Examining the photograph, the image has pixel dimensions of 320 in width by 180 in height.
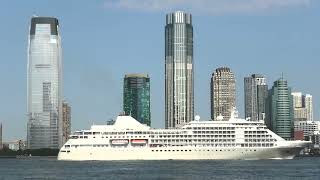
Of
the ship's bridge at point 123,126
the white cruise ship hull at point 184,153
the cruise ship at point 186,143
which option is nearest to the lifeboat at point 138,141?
the cruise ship at point 186,143

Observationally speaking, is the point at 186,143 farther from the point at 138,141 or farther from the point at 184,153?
the point at 138,141

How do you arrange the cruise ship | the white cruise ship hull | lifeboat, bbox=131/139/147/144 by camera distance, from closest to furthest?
the white cruise ship hull < the cruise ship < lifeboat, bbox=131/139/147/144

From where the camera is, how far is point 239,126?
7613 inches

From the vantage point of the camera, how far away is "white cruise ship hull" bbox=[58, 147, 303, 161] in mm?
188750

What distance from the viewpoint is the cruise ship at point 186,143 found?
621 ft

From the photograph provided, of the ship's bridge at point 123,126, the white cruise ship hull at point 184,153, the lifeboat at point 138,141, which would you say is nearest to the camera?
the white cruise ship hull at point 184,153

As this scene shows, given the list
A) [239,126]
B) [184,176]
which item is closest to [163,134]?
[239,126]

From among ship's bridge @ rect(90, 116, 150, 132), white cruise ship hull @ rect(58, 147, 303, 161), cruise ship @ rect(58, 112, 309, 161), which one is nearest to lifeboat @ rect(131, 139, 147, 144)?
cruise ship @ rect(58, 112, 309, 161)

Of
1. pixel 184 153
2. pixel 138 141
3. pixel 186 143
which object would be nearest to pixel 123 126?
pixel 138 141

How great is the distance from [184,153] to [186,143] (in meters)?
2.97

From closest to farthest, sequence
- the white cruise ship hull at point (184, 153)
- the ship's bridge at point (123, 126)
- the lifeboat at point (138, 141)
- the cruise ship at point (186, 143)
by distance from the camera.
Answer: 1. the white cruise ship hull at point (184, 153)
2. the cruise ship at point (186, 143)
3. the lifeboat at point (138, 141)
4. the ship's bridge at point (123, 126)

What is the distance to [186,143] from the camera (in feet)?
628

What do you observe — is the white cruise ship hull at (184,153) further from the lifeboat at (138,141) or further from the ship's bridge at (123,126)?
the ship's bridge at (123,126)

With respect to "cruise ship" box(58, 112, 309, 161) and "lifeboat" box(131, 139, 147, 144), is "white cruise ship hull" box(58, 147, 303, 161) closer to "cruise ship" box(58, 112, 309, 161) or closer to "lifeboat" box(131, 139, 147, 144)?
"cruise ship" box(58, 112, 309, 161)
